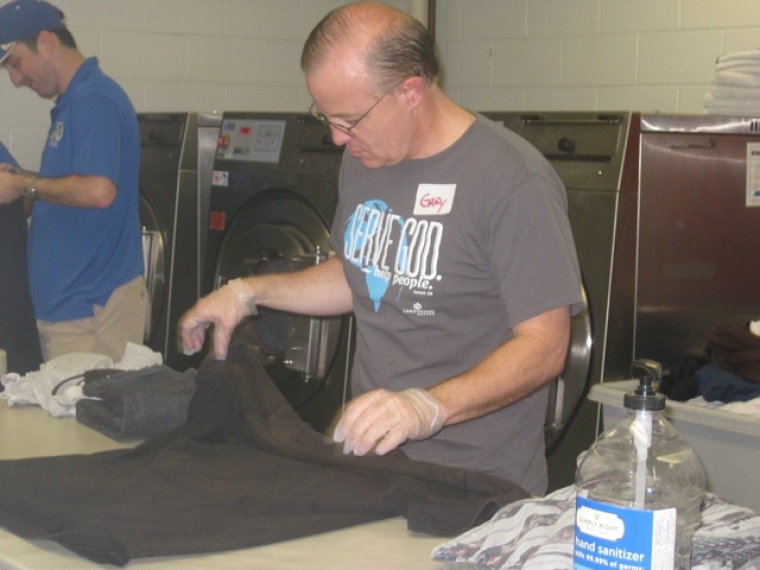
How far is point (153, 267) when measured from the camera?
4.39 meters

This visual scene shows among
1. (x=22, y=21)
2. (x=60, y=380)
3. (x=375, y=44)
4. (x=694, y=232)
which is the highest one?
(x=22, y=21)

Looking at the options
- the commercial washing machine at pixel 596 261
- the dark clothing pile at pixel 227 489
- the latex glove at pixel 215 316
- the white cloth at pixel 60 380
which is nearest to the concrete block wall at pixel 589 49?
the commercial washing machine at pixel 596 261

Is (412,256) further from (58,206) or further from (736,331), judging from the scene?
(58,206)

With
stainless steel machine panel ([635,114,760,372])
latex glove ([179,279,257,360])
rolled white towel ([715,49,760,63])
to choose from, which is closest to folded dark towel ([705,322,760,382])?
stainless steel machine panel ([635,114,760,372])

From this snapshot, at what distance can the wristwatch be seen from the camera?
125 inches

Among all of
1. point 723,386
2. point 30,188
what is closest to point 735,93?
point 723,386

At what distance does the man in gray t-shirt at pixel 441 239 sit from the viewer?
5.93 ft

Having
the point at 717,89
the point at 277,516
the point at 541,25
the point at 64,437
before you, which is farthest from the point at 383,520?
the point at 541,25

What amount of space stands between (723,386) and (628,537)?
1.74 m

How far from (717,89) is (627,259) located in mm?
676

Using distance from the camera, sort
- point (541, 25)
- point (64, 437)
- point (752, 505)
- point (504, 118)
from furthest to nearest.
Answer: point (541, 25) → point (504, 118) → point (752, 505) → point (64, 437)

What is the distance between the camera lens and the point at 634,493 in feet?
4.03

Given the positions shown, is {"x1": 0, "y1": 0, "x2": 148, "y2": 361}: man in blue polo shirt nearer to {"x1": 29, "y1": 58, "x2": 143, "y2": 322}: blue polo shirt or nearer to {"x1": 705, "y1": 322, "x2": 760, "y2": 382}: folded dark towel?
{"x1": 29, "y1": 58, "x2": 143, "y2": 322}: blue polo shirt

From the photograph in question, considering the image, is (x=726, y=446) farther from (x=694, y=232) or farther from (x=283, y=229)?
(x=283, y=229)
